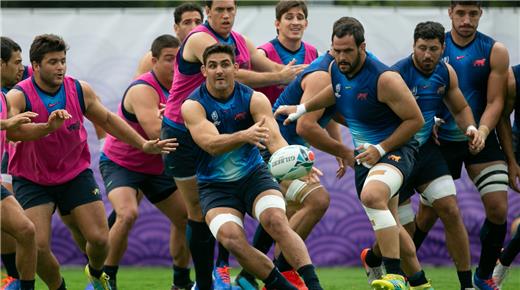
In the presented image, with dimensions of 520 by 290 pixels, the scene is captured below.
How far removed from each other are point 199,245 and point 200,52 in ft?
5.20

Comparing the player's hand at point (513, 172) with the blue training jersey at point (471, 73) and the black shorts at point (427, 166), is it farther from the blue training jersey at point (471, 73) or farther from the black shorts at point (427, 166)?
→ the black shorts at point (427, 166)

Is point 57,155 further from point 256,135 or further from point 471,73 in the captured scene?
point 471,73

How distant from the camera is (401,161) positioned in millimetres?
8836

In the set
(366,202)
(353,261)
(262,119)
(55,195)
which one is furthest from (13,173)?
(353,261)

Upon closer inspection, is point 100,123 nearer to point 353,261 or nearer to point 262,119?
point 262,119

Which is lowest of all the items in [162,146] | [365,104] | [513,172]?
[513,172]

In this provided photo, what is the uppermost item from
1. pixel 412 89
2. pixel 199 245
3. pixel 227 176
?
pixel 412 89

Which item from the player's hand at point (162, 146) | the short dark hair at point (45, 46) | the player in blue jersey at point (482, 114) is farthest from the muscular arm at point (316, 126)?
the short dark hair at point (45, 46)

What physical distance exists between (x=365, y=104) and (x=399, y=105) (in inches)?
11.4

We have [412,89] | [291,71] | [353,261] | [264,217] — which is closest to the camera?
[264,217]

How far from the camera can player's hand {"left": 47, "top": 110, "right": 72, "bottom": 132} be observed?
8.43 meters

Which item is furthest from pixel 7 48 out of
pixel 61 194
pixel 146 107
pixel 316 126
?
pixel 316 126

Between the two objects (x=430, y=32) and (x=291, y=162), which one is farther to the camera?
(x=430, y=32)

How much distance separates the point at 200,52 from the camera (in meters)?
9.26
